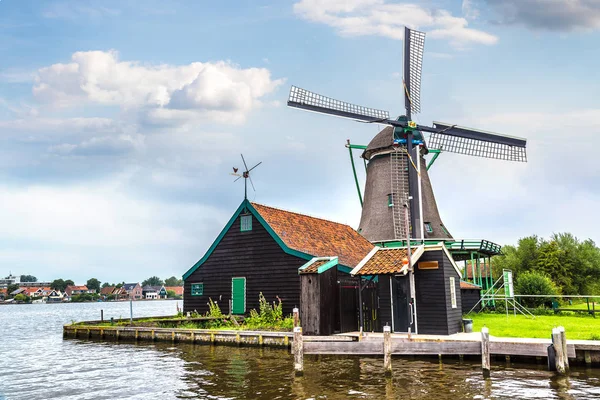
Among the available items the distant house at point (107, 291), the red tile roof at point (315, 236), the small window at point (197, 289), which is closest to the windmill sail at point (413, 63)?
the red tile roof at point (315, 236)

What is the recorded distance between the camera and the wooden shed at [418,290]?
2158 centimetres

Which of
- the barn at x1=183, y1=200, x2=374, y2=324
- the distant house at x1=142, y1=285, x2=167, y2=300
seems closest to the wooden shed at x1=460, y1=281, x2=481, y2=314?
the barn at x1=183, y1=200, x2=374, y2=324

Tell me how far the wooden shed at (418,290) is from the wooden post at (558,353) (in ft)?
18.7

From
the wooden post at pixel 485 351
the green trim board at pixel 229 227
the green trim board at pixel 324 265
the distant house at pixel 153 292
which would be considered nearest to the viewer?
the wooden post at pixel 485 351

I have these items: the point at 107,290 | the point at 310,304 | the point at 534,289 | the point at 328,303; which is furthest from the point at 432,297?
the point at 107,290

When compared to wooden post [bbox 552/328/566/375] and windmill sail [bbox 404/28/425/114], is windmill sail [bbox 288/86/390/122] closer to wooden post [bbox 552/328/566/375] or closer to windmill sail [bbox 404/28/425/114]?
windmill sail [bbox 404/28/425/114]

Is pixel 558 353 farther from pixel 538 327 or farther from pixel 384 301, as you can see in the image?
pixel 538 327

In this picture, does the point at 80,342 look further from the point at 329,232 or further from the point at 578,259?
the point at 578,259

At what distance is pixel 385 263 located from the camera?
22.3 metres

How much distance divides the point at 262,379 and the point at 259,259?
12379 millimetres

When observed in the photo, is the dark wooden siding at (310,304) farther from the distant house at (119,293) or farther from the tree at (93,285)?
the tree at (93,285)

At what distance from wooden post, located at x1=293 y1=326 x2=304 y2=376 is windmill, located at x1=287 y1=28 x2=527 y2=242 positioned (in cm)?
1899

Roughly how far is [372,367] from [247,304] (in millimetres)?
11854

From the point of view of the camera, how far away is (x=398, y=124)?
→ 36.5 m
